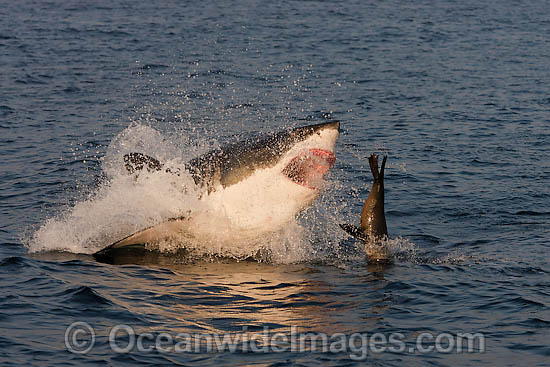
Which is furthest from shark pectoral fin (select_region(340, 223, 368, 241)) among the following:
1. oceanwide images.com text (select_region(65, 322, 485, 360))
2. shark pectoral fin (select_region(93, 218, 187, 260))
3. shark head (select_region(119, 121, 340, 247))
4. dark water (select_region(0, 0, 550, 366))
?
oceanwide images.com text (select_region(65, 322, 485, 360))

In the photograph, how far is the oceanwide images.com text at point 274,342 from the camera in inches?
351

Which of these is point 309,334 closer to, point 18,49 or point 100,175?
point 100,175

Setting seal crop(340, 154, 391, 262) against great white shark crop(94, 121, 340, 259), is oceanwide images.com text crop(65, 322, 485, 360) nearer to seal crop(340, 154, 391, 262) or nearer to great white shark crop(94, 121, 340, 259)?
great white shark crop(94, 121, 340, 259)

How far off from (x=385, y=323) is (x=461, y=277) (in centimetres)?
225

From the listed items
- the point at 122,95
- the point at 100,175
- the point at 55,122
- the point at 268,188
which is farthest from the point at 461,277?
the point at 122,95

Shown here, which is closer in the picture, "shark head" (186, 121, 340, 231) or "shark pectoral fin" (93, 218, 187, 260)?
"shark head" (186, 121, 340, 231)

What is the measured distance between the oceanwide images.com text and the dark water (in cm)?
11

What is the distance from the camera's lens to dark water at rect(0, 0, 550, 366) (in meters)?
9.82

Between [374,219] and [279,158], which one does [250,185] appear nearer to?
[279,158]

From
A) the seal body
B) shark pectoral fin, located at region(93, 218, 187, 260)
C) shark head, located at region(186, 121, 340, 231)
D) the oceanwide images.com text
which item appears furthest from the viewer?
the seal body

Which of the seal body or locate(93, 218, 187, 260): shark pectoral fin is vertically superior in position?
the seal body

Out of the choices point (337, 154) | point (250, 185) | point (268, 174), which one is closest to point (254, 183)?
point (250, 185)

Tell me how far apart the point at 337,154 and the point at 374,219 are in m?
7.62

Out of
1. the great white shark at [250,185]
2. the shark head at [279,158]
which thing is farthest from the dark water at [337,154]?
the shark head at [279,158]
